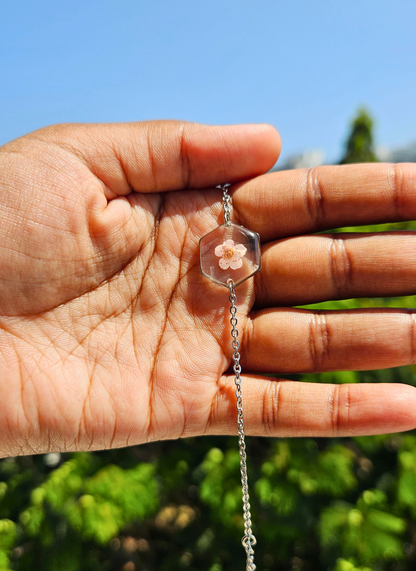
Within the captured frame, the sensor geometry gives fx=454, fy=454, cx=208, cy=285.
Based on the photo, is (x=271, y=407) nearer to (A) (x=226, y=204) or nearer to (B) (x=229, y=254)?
(B) (x=229, y=254)

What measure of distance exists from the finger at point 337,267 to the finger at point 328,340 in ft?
0.49

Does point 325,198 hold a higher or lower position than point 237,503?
higher

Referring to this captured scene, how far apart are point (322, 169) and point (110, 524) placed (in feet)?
10.7

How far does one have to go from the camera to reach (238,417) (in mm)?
2932

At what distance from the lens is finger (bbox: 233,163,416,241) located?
2969 mm

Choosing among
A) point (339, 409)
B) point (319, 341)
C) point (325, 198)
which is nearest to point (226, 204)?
point (325, 198)

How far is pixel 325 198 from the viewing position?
121 inches

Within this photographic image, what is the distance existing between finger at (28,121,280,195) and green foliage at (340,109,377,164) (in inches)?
191

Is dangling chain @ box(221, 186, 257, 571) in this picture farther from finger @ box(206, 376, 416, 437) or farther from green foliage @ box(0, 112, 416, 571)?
green foliage @ box(0, 112, 416, 571)

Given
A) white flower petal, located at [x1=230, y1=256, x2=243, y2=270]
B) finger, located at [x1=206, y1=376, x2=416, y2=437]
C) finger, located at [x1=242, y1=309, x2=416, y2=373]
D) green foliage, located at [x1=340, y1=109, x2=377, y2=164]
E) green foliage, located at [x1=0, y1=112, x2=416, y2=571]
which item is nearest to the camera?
finger, located at [x1=206, y1=376, x2=416, y2=437]

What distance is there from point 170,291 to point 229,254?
0.48m

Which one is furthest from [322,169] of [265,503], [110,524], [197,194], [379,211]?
[110,524]

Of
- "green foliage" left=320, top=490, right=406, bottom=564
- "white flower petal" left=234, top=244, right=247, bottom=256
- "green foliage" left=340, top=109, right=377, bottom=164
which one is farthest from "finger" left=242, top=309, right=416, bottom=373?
"green foliage" left=340, top=109, right=377, bottom=164

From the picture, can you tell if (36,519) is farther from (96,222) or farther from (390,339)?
(390,339)
